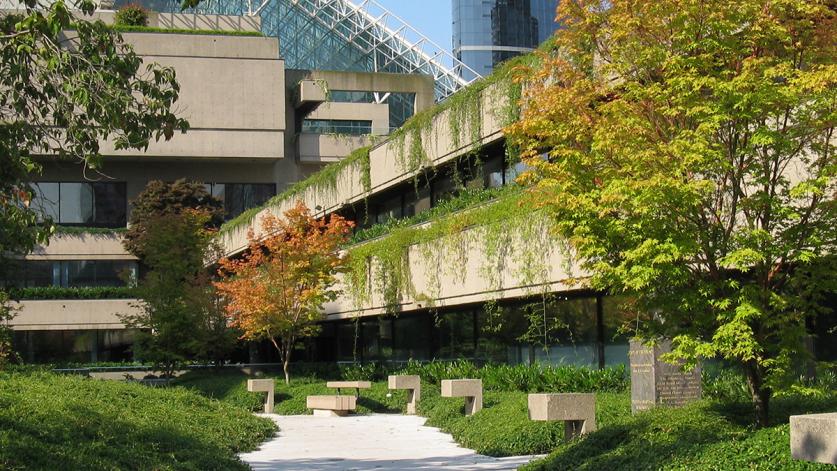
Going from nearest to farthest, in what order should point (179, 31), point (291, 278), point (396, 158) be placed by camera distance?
point (396, 158), point (291, 278), point (179, 31)

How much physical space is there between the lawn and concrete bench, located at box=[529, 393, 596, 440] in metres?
0.48

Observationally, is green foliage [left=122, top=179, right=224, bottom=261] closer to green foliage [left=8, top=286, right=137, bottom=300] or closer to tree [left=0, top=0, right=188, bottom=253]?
green foliage [left=8, top=286, right=137, bottom=300]

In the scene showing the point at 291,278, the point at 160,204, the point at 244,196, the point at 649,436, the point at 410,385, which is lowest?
the point at 410,385

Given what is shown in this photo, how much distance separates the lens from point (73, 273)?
182 feet

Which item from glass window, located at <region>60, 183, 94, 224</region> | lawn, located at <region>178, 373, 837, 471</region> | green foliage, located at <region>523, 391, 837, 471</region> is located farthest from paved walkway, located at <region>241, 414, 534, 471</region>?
glass window, located at <region>60, 183, 94, 224</region>

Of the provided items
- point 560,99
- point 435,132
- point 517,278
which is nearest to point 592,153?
point 560,99

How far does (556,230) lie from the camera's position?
14.8 metres

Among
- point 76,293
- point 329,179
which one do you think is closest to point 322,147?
point 76,293

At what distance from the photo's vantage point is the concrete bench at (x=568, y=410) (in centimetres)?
1578

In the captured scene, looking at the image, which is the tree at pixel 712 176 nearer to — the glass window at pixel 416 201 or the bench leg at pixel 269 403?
the glass window at pixel 416 201

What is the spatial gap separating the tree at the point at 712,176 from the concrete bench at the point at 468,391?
8.23m

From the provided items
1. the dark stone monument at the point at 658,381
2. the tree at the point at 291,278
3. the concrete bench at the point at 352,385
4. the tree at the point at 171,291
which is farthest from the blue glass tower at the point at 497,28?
the dark stone monument at the point at 658,381

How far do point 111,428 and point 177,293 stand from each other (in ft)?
88.9

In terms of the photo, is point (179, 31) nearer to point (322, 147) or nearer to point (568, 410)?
point (322, 147)
